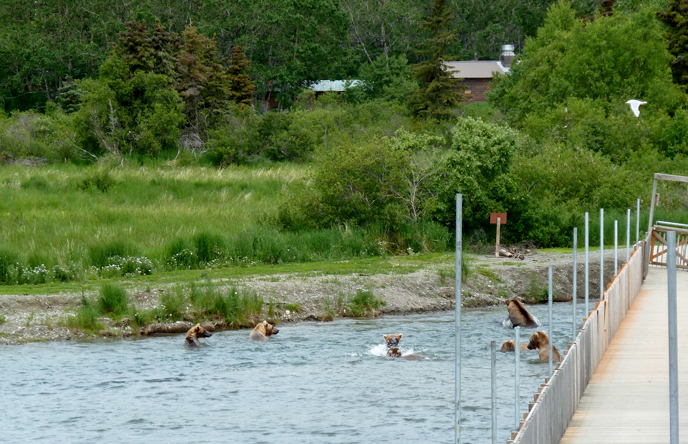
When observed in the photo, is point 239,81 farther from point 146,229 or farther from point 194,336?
point 194,336

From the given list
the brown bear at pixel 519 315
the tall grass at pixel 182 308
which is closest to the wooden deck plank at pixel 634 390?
the brown bear at pixel 519 315

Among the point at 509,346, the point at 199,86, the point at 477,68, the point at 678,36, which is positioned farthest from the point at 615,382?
the point at 477,68

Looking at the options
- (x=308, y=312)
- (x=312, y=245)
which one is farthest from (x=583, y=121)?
(x=308, y=312)

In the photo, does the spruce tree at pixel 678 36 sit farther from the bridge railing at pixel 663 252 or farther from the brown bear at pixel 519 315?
the brown bear at pixel 519 315

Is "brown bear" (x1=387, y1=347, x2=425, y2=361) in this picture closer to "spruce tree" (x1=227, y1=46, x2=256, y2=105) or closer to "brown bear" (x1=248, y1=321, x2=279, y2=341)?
"brown bear" (x1=248, y1=321, x2=279, y2=341)

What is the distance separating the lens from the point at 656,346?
17438 millimetres

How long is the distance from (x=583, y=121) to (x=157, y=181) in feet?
72.6

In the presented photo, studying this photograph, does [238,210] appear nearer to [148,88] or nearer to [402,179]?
[402,179]

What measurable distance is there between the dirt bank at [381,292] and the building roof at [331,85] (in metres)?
54.5

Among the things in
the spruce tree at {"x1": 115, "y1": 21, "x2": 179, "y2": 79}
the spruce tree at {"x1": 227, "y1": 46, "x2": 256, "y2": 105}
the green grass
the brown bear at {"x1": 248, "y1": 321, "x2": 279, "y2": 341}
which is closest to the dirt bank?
the green grass

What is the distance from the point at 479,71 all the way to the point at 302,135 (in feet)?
146

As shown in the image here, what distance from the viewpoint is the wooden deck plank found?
11859 mm

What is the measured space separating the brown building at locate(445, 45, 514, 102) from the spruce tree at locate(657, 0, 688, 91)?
3008cm

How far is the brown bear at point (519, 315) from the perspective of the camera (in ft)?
75.4
